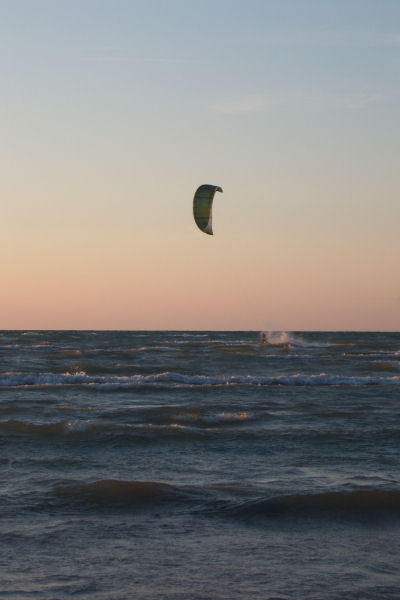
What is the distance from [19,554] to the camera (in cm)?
605

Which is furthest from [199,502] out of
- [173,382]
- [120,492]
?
[173,382]

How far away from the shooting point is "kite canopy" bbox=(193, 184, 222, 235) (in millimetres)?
25719

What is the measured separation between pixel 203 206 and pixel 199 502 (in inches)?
736

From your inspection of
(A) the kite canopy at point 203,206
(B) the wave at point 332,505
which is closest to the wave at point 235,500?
(B) the wave at point 332,505

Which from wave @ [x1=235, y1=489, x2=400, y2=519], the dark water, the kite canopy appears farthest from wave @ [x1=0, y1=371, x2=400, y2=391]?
wave @ [x1=235, y1=489, x2=400, y2=519]

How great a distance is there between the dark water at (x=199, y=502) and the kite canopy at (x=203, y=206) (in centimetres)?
963

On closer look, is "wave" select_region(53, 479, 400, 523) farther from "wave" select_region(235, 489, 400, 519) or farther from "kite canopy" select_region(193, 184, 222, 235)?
"kite canopy" select_region(193, 184, 222, 235)

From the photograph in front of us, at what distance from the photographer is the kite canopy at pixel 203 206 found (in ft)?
84.4

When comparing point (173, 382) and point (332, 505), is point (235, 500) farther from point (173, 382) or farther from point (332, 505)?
point (173, 382)

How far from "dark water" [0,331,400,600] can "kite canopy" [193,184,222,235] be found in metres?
9.63

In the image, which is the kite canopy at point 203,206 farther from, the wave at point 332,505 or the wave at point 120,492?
the wave at point 332,505

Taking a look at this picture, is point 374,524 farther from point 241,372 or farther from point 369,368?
point 369,368

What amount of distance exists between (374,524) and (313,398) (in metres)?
12.9

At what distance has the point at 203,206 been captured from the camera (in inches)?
1016
